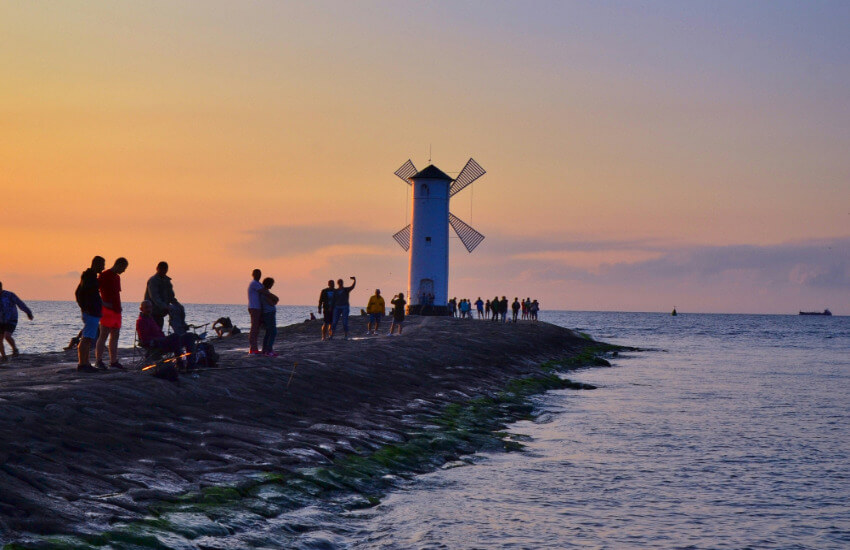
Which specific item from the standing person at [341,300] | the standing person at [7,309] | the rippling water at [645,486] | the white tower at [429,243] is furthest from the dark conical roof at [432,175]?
the standing person at [7,309]

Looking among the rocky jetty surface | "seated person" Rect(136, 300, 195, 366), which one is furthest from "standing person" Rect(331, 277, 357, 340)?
"seated person" Rect(136, 300, 195, 366)

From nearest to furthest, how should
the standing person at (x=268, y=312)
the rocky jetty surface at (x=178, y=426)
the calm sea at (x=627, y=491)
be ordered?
the rocky jetty surface at (x=178, y=426) < the calm sea at (x=627, y=491) < the standing person at (x=268, y=312)

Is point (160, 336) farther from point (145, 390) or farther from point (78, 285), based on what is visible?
point (145, 390)

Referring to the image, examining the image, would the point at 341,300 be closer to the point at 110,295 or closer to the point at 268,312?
the point at 268,312

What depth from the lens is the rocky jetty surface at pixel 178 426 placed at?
356 inches

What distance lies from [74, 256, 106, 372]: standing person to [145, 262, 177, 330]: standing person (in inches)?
81.5

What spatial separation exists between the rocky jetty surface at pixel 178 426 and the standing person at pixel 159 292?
172 centimetres

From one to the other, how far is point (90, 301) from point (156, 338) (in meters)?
1.80

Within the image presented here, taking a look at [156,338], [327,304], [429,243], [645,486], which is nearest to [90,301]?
[156,338]

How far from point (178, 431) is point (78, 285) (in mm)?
4756

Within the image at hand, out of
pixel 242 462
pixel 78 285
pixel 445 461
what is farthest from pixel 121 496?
pixel 78 285

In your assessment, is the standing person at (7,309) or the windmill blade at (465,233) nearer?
the standing person at (7,309)

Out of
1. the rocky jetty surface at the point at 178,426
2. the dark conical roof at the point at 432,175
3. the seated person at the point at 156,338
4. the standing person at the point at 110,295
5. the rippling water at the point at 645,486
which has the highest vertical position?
the dark conical roof at the point at 432,175

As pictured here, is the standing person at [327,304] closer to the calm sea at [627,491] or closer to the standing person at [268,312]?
the standing person at [268,312]
